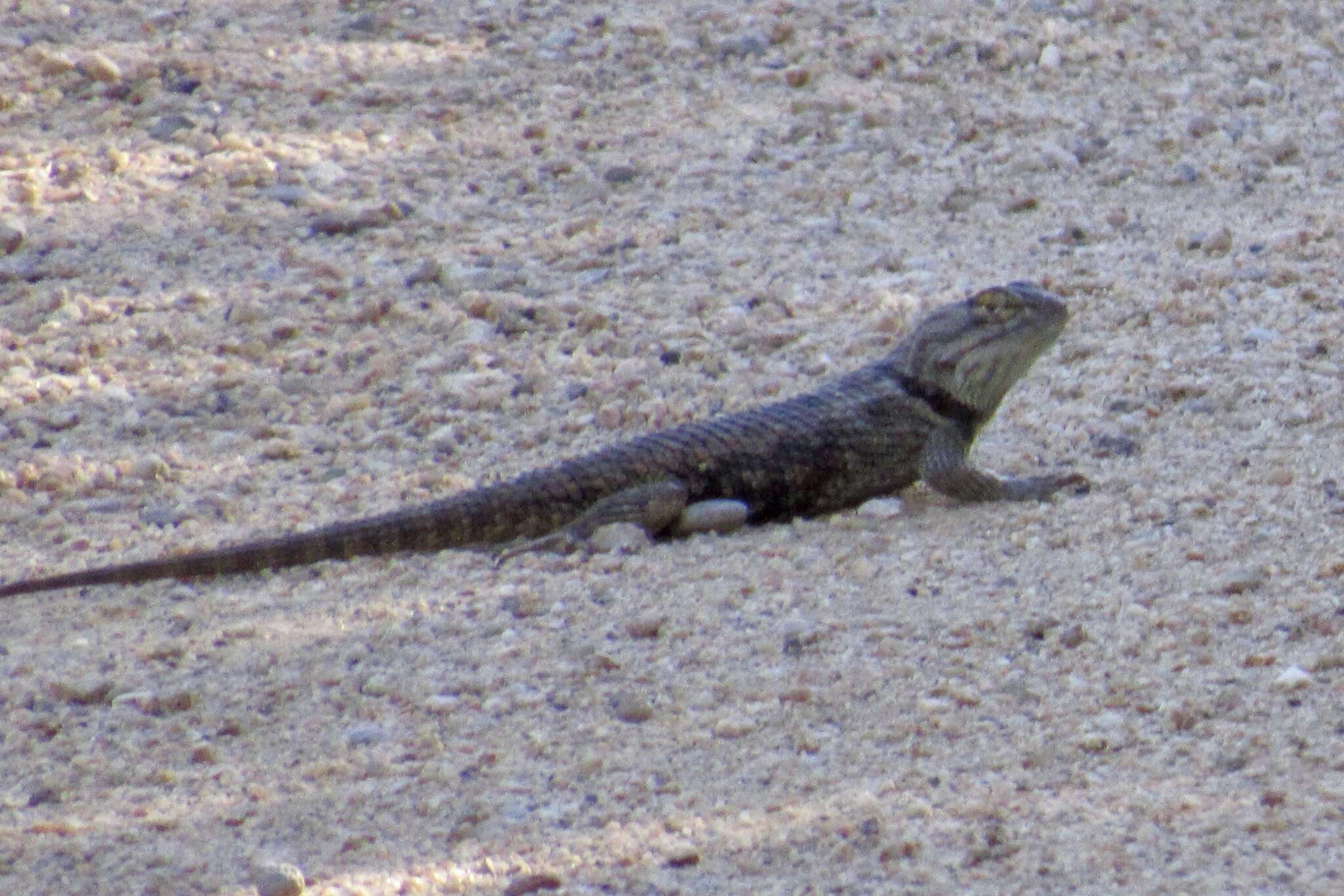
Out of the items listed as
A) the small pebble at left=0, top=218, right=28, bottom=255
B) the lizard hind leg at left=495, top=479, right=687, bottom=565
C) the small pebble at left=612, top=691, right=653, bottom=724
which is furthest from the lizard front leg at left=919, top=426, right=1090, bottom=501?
the small pebble at left=0, top=218, right=28, bottom=255

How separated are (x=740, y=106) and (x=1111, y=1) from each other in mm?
2168

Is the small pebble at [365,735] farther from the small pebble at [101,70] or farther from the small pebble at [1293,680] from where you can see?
the small pebble at [101,70]

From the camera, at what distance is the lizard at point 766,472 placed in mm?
5234

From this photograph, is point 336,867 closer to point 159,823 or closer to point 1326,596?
point 159,823

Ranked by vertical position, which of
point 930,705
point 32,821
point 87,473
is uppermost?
point 930,705

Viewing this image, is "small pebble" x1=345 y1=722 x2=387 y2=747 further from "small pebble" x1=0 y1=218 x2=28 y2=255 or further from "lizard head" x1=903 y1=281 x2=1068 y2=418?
"small pebble" x1=0 y1=218 x2=28 y2=255

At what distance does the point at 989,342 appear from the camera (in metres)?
5.81

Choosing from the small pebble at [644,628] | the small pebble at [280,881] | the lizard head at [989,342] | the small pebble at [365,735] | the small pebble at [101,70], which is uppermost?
the lizard head at [989,342]

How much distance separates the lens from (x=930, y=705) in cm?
415

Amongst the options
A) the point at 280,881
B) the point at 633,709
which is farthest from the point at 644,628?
the point at 280,881

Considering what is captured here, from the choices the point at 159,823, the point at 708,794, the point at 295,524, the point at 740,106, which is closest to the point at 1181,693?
the point at 708,794

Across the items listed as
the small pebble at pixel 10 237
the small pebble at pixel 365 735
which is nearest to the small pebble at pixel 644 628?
the small pebble at pixel 365 735

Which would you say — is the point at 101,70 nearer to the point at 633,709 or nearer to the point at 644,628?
the point at 644,628

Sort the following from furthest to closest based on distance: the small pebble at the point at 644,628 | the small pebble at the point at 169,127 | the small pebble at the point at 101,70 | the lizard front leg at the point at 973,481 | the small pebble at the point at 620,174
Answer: the small pebble at the point at 101,70, the small pebble at the point at 169,127, the small pebble at the point at 620,174, the lizard front leg at the point at 973,481, the small pebble at the point at 644,628
